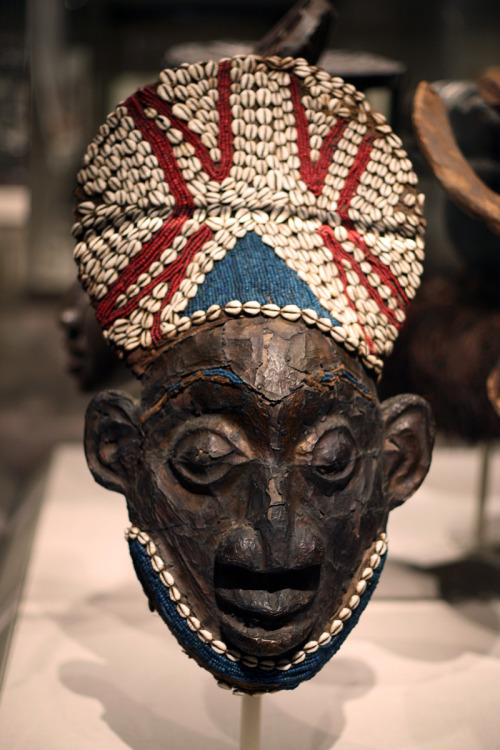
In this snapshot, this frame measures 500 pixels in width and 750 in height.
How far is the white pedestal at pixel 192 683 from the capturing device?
1.34 meters

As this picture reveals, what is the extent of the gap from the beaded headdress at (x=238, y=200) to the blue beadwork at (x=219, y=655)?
Answer: 0.27 m

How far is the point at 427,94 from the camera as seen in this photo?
1.36m

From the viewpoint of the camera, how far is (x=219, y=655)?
1020 mm

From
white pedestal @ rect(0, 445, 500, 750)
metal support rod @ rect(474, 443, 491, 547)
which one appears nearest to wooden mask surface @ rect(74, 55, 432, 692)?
white pedestal @ rect(0, 445, 500, 750)

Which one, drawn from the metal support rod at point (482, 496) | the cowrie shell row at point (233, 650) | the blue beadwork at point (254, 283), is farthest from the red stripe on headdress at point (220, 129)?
the metal support rod at point (482, 496)

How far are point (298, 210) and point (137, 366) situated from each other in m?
0.28

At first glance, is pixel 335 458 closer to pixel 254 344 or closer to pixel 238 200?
pixel 254 344

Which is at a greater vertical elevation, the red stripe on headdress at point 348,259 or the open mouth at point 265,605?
the red stripe on headdress at point 348,259

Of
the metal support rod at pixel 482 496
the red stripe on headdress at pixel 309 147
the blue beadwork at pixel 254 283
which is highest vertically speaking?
the red stripe on headdress at pixel 309 147

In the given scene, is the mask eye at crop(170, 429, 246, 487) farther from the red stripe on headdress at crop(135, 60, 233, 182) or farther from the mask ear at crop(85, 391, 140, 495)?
the red stripe on headdress at crop(135, 60, 233, 182)

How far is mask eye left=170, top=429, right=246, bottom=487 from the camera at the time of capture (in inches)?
39.0

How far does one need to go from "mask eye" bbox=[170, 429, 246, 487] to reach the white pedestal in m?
0.53

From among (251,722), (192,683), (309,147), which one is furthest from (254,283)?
(192,683)

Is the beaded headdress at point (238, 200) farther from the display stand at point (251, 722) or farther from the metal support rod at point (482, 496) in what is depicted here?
the metal support rod at point (482, 496)
